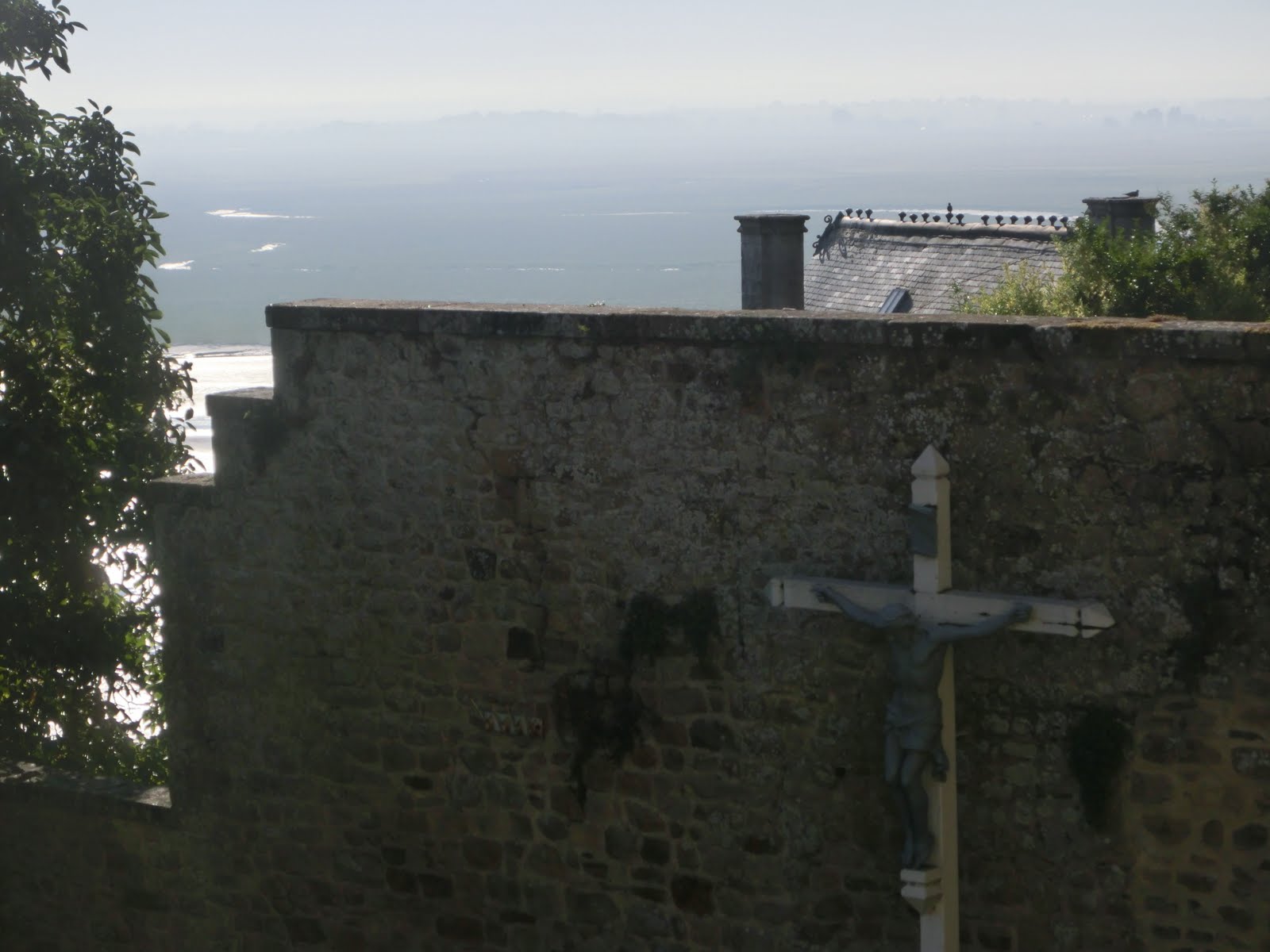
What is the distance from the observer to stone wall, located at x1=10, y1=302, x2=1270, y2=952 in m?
5.43

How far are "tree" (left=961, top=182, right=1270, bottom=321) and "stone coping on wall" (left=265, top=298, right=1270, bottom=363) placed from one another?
11.0 ft

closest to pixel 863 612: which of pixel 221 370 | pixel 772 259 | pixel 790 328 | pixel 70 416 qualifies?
pixel 790 328

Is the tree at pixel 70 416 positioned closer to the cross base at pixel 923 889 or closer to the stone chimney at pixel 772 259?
the cross base at pixel 923 889

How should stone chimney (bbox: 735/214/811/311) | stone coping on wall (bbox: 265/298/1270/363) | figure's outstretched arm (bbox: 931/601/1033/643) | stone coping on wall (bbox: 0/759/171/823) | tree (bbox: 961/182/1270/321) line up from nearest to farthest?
stone coping on wall (bbox: 265/298/1270/363)
figure's outstretched arm (bbox: 931/601/1033/643)
stone coping on wall (bbox: 0/759/171/823)
tree (bbox: 961/182/1270/321)
stone chimney (bbox: 735/214/811/311)

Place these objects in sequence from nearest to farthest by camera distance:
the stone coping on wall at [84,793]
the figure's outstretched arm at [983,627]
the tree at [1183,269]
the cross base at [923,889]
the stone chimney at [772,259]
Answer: the figure's outstretched arm at [983,627] < the cross base at [923,889] < the stone coping on wall at [84,793] < the tree at [1183,269] < the stone chimney at [772,259]

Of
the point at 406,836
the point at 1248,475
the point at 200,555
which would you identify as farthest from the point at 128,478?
the point at 1248,475

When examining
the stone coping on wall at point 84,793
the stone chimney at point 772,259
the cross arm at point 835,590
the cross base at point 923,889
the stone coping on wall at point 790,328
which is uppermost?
the stone chimney at point 772,259

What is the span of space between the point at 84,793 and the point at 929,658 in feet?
15.7

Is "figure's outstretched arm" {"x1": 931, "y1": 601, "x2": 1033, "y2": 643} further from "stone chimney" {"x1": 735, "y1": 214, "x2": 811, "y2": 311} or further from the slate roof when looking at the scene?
"stone chimney" {"x1": 735, "y1": 214, "x2": 811, "y2": 311}

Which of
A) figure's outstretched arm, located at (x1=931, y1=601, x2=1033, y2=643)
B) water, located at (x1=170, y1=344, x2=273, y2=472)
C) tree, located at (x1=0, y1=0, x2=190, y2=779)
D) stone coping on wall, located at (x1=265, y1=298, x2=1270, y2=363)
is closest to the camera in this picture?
stone coping on wall, located at (x1=265, y1=298, x2=1270, y2=363)

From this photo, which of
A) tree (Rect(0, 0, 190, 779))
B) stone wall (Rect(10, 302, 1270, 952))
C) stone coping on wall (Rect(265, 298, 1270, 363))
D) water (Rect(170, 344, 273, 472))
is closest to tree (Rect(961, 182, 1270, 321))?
stone coping on wall (Rect(265, 298, 1270, 363))

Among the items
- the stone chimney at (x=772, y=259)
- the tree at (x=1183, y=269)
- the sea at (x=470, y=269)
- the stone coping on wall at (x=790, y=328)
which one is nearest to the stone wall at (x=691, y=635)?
the stone coping on wall at (x=790, y=328)

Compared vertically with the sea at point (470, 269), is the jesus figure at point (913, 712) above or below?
below

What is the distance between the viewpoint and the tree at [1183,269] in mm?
8734
